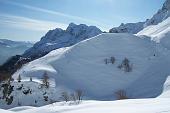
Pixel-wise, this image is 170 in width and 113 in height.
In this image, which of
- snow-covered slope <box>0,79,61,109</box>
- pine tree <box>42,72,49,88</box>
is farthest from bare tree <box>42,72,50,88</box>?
snow-covered slope <box>0,79,61,109</box>

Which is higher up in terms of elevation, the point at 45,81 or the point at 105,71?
the point at 105,71

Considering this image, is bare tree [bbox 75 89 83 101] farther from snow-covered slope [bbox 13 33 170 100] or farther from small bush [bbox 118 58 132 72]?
small bush [bbox 118 58 132 72]

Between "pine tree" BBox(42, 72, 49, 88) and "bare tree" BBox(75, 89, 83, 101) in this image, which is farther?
"pine tree" BBox(42, 72, 49, 88)

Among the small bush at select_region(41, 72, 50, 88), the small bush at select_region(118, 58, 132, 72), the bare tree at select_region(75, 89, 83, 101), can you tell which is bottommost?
the bare tree at select_region(75, 89, 83, 101)

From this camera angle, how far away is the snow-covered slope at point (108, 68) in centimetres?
6456

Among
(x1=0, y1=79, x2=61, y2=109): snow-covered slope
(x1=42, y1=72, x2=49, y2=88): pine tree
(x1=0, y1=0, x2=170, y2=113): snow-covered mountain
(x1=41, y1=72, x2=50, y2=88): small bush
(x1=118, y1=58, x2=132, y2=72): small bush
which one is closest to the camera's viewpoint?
(x1=0, y1=79, x2=61, y2=109): snow-covered slope

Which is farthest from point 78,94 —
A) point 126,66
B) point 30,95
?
point 126,66

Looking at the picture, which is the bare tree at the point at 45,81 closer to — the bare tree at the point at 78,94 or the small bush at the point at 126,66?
the bare tree at the point at 78,94

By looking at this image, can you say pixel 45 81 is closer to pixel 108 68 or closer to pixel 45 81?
pixel 45 81

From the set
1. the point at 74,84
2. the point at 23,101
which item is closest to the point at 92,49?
the point at 74,84

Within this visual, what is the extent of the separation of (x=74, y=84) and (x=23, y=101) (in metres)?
13.2

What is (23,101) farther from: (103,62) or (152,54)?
(152,54)

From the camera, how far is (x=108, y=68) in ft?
236

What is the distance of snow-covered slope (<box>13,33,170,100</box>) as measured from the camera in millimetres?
64562
